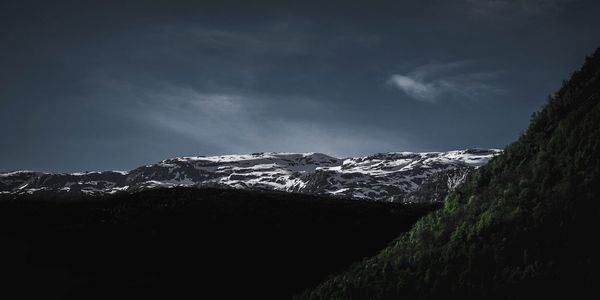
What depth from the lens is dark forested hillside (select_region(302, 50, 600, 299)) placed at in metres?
12.1

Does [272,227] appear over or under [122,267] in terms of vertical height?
over

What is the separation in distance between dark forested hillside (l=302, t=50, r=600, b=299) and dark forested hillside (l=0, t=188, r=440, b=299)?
12.1 m

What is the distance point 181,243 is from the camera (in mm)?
30953

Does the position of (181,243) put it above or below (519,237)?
below

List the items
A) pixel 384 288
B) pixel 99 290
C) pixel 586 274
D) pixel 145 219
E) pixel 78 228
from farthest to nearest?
pixel 145 219
pixel 78 228
pixel 99 290
pixel 384 288
pixel 586 274

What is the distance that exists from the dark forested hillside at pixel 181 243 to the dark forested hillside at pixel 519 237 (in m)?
12.1

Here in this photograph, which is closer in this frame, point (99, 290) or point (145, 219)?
point (99, 290)

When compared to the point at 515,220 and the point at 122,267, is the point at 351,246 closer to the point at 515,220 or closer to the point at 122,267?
the point at 122,267

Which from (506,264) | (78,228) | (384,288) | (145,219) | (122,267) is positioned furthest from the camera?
(145,219)

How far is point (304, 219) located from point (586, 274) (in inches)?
955

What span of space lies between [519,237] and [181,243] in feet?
73.1

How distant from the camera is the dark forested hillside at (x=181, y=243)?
26.6 metres

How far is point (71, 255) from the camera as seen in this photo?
28.1 m

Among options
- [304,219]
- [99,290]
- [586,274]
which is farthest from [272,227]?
[586,274]
